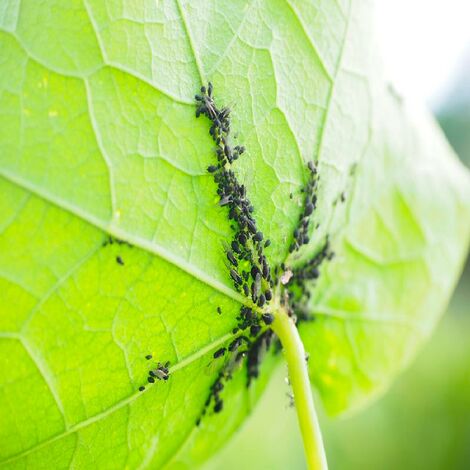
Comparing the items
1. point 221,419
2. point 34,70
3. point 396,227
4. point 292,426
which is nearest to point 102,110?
point 34,70

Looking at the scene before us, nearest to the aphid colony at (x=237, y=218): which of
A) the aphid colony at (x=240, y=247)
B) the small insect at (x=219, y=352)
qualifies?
the aphid colony at (x=240, y=247)

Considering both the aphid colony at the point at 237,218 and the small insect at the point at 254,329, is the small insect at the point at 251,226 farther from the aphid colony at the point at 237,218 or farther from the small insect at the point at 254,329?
the small insect at the point at 254,329

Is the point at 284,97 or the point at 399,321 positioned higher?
the point at 284,97

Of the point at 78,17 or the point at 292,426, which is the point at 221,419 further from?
the point at 292,426

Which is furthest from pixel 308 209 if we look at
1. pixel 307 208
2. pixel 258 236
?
pixel 258 236

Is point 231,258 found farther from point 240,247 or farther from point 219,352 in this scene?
point 219,352

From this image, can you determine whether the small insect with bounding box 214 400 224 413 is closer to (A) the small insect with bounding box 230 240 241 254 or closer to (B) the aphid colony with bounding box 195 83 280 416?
(B) the aphid colony with bounding box 195 83 280 416

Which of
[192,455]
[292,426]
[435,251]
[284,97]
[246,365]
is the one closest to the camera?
[284,97]
